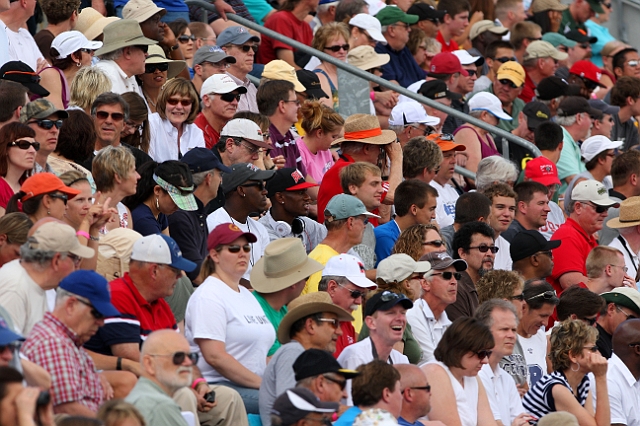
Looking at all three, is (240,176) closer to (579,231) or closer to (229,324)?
(229,324)

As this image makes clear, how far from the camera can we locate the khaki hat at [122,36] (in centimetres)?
1052

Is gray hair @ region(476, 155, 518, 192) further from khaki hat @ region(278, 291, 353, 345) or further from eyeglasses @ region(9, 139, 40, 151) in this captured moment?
eyeglasses @ region(9, 139, 40, 151)

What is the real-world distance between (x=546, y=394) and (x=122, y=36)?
451 cm

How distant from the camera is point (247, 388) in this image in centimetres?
753

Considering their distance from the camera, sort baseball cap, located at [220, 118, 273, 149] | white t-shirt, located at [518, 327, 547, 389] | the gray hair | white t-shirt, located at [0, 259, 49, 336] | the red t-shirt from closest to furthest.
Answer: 1. white t-shirt, located at [0, 259, 49, 336]
2. white t-shirt, located at [518, 327, 547, 389]
3. baseball cap, located at [220, 118, 273, 149]
4. the gray hair
5. the red t-shirt

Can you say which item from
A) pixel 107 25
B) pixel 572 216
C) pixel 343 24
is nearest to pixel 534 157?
pixel 572 216

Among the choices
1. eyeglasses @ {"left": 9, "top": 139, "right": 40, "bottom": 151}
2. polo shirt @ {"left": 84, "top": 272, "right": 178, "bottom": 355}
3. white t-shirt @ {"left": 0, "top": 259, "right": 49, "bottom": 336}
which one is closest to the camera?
white t-shirt @ {"left": 0, "top": 259, "right": 49, "bottom": 336}

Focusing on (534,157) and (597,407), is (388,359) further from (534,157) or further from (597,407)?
(534,157)

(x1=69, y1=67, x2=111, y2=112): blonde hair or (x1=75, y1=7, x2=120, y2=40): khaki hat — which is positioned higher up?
(x1=69, y1=67, x2=111, y2=112): blonde hair

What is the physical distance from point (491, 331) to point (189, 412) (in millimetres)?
2570

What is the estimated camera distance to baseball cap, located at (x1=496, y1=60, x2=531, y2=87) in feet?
47.3

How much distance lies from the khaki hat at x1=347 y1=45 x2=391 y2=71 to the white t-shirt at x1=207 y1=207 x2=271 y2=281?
4196 mm

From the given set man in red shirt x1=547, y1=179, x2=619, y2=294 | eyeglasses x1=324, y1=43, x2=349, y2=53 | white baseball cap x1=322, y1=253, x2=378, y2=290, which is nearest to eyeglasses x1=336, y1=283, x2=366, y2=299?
white baseball cap x1=322, y1=253, x2=378, y2=290

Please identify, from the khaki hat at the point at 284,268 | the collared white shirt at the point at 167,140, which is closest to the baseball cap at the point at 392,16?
the collared white shirt at the point at 167,140
